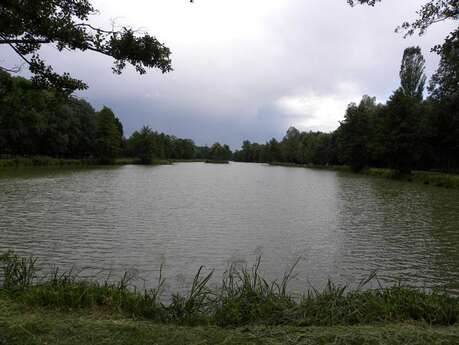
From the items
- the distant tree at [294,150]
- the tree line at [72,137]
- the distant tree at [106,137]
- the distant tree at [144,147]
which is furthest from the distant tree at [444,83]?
the distant tree at [294,150]

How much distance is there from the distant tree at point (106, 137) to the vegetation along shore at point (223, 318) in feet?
300

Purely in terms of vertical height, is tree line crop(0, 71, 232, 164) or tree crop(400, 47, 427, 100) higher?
tree crop(400, 47, 427, 100)

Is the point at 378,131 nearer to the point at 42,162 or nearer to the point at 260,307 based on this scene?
the point at 42,162

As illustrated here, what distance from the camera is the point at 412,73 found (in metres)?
68.9

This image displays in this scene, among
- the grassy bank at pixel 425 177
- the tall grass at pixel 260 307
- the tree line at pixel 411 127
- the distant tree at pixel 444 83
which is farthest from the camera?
the tree line at pixel 411 127

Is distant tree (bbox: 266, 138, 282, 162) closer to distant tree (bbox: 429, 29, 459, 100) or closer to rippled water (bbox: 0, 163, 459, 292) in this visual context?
distant tree (bbox: 429, 29, 459, 100)

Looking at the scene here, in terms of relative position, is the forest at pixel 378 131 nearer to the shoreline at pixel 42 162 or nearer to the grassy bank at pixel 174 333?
the shoreline at pixel 42 162

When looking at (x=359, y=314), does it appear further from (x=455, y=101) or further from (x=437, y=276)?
(x=455, y=101)

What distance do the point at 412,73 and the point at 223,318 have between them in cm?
7401

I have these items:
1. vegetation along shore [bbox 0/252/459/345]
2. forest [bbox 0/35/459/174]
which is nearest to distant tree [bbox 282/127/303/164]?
forest [bbox 0/35/459/174]

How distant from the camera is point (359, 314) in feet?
19.2

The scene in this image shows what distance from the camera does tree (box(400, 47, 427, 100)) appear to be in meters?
68.1

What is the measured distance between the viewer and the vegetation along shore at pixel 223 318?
Answer: 15.6 feet

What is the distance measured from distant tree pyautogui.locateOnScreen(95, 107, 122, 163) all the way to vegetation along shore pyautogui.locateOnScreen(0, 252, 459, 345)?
91.6 metres
